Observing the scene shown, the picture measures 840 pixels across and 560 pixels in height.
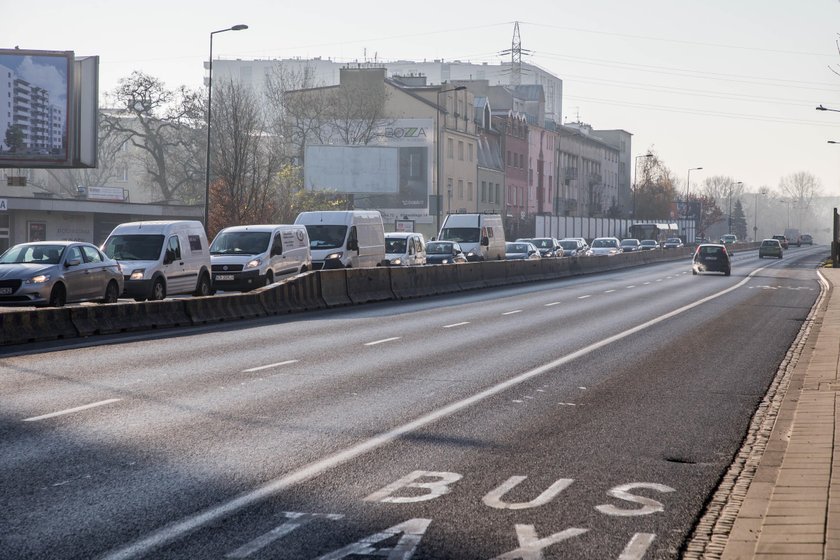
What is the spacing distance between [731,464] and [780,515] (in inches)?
87.5

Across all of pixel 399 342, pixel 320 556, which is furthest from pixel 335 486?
pixel 399 342

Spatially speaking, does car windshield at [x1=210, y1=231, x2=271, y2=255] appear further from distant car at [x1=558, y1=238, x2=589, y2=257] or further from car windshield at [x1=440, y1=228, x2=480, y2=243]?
distant car at [x1=558, y1=238, x2=589, y2=257]

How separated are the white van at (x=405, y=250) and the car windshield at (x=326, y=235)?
4906 millimetres

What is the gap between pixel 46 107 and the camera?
45.6 meters

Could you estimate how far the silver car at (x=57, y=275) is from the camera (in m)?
24.1

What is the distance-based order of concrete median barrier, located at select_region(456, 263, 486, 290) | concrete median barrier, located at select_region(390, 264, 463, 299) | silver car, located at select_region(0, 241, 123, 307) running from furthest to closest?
concrete median barrier, located at select_region(456, 263, 486, 290), concrete median barrier, located at select_region(390, 264, 463, 299), silver car, located at select_region(0, 241, 123, 307)

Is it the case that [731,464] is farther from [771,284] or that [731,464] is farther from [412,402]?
[771,284]

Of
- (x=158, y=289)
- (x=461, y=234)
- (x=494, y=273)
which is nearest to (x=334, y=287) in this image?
(x=158, y=289)

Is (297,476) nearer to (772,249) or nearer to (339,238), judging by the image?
(339,238)

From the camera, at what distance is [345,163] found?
76.4 metres

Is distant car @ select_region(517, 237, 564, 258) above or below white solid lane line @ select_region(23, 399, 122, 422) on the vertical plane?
above

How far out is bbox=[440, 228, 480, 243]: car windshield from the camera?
173ft

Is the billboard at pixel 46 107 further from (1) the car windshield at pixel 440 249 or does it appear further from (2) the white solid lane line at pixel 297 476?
(2) the white solid lane line at pixel 297 476

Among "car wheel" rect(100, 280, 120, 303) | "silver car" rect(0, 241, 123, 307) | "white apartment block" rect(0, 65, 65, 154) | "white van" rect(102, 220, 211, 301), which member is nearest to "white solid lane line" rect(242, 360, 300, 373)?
"silver car" rect(0, 241, 123, 307)
